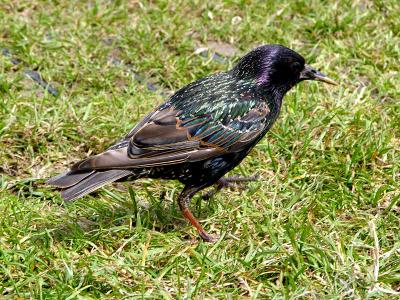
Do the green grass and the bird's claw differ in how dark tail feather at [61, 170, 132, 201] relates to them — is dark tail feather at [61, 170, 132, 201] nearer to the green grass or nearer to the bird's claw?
the green grass

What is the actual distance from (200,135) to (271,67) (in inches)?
28.3

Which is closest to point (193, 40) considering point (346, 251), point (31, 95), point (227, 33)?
point (227, 33)

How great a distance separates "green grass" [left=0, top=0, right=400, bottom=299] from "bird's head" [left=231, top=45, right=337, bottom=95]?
0.66 metres

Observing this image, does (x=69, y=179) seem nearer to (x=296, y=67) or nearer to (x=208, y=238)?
(x=208, y=238)

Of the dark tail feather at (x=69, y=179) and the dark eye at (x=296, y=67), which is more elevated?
the dark eye at (x=296, y=67)

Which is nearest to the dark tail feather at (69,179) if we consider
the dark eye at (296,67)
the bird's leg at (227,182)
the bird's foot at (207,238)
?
A: the bird's foot at (207,238)

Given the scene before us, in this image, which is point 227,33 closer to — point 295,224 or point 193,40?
point 193,40

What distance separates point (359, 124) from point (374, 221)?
1.21 metres

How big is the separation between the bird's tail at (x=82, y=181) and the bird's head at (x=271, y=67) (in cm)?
109

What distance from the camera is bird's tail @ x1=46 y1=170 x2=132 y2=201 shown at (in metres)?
4.53

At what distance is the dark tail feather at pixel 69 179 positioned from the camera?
457 cm

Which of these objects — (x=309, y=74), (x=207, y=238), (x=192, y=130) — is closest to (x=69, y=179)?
(x=192, y=130)

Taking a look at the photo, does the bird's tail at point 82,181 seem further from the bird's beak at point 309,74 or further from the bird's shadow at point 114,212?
the bird's beak at point 309,74

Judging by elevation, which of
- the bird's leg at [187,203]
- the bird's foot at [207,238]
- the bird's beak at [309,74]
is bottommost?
the bird's foot at [207,238]
